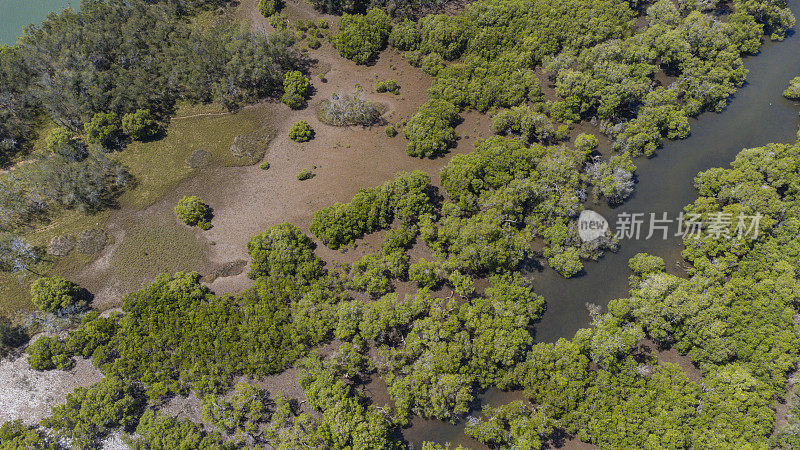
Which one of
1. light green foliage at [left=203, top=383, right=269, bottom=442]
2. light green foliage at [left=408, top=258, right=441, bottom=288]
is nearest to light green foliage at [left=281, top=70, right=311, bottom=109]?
light green foliage at [left=408, top=258, right=441, bottom=288]

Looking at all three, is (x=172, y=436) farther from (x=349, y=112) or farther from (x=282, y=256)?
(x=349, y=112)

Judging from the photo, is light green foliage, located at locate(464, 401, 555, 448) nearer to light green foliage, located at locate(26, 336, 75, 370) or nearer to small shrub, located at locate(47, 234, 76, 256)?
light green foliage, located at locate(26, 336, 75, 370)

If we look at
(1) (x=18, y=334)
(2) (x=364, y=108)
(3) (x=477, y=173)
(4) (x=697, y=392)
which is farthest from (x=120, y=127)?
(4) (x=697, y=392)

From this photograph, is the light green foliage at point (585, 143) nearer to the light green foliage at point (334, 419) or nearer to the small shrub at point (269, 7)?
the light green foliage at point (334, 419)

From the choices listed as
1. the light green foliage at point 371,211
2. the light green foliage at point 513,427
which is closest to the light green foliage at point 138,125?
the light green foliage at point 371,211

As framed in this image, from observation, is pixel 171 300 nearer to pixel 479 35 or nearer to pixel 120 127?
pixel 120 127

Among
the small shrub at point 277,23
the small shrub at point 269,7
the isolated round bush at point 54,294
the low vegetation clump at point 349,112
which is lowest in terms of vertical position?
the isolated round bush at point 54,294
